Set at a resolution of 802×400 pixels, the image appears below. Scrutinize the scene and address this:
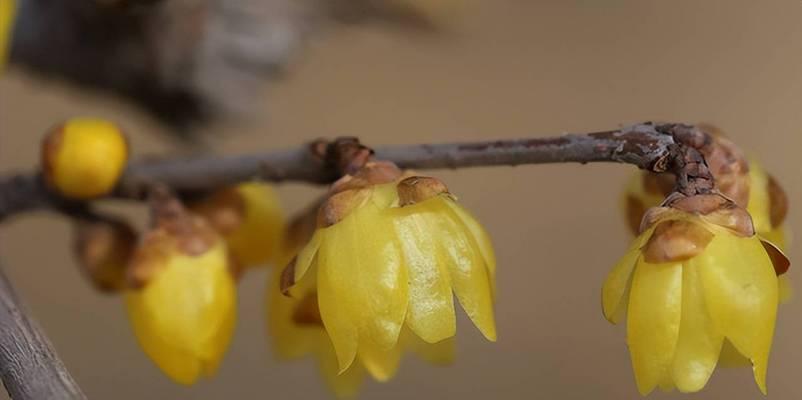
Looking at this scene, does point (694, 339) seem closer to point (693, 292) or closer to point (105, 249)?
point (693, 292)

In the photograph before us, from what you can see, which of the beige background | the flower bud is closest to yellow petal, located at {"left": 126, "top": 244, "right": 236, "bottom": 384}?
the flower bud

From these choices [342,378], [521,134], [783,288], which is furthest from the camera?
[521,134]

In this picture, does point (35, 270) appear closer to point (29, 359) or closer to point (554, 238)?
point (554, 238)

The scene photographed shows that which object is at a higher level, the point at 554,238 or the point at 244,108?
the point at 244,108

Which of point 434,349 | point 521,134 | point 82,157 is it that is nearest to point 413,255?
point 434,349

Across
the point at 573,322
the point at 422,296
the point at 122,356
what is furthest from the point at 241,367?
the point at 422,296

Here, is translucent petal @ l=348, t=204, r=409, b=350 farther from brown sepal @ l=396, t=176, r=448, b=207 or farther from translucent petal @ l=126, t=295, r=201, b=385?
translucent petal @ l=126, t=295, r=201, b=385

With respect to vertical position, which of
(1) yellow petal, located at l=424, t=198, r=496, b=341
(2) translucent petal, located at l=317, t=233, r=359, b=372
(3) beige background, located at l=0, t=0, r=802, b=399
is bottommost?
(3) beige background, located at l=0, t=0, r=802, b=399
